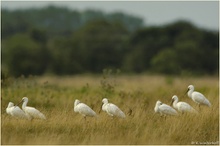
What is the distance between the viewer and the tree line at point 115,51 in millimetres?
41562

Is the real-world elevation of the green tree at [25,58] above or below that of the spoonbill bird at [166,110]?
above

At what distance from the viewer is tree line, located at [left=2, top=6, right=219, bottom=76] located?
136ft

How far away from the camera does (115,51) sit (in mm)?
51344

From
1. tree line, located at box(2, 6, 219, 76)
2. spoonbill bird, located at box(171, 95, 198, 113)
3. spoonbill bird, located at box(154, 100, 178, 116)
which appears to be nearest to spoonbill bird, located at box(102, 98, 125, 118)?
spoonbill bird, located at box(154, 100, 178, 116)

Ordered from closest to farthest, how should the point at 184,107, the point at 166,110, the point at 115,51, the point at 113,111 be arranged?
the point at 113,111, the point at 166,110, the point at 184,107, the point at 115,51

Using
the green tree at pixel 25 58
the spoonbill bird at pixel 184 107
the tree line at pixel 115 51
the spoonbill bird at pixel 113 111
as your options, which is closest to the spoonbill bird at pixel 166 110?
the spoonbill bird at pixel 184 107

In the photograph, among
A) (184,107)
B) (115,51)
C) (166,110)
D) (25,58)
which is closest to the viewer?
(166,110)

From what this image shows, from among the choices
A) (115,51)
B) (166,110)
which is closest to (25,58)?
(115,51)

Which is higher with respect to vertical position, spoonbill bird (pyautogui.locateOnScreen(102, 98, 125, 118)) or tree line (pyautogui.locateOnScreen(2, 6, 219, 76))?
tree line (pyautogui.locateOnScreen(2, 6, 219, 76))

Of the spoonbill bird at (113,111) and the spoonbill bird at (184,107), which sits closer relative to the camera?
the spoonbill bird at (113,111)

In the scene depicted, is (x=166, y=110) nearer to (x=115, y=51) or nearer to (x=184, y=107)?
(x=184, y=107)

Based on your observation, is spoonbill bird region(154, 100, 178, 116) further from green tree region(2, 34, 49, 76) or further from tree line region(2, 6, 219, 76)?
green tree region(2, 34, 49, 76)

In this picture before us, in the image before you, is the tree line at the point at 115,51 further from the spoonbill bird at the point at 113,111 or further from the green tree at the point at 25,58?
the spoonbill bird at the point at 113,111

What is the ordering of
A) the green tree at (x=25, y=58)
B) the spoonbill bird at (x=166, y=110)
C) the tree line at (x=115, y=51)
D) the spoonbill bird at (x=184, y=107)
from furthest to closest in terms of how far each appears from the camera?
the tree line at (x=115, y=51) → the green tree at (x=25, y=58) → the spoonbill bird at (x=184, y=107) → the spoonbill bird at (x=166, y=110)
